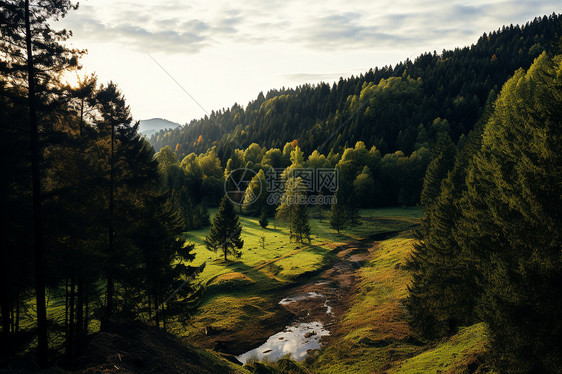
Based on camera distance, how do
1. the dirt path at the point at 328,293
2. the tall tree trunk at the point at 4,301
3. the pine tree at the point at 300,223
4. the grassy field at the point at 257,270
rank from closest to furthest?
the tall tree trunk at the point at 4,301 < the grassy field at the point at 257,270 < the dirt path at the point at 328,293 < the pine tree at the point at 300,223

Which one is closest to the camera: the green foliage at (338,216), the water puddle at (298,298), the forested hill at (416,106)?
the water puddle at (298,298)

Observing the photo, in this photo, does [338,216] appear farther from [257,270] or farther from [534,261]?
[534,261]

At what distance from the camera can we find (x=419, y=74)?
182375 millimetres

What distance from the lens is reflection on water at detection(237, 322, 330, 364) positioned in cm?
2852

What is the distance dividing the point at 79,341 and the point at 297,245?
4863cm

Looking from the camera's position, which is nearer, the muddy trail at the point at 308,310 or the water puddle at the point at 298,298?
the muddy trail at the point at 308,310

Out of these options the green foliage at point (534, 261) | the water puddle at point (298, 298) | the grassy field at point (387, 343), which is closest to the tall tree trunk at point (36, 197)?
the green foliage at point (534, 261)

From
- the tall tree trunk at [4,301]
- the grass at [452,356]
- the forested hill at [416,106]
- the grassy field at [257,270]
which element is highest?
the forested hill at [416,106]

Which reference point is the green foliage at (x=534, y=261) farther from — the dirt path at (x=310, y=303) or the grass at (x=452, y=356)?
the dirt path at (x=310, y=303)

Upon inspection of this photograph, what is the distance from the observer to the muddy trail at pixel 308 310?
98.4ft

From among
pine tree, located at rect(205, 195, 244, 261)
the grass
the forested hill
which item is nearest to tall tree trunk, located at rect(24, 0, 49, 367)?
the grass

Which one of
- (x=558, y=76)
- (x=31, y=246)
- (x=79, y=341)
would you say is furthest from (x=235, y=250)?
(x=558, y=76)

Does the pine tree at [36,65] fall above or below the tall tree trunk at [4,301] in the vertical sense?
above

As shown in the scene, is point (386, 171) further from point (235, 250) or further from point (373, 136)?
point (235, 250)
